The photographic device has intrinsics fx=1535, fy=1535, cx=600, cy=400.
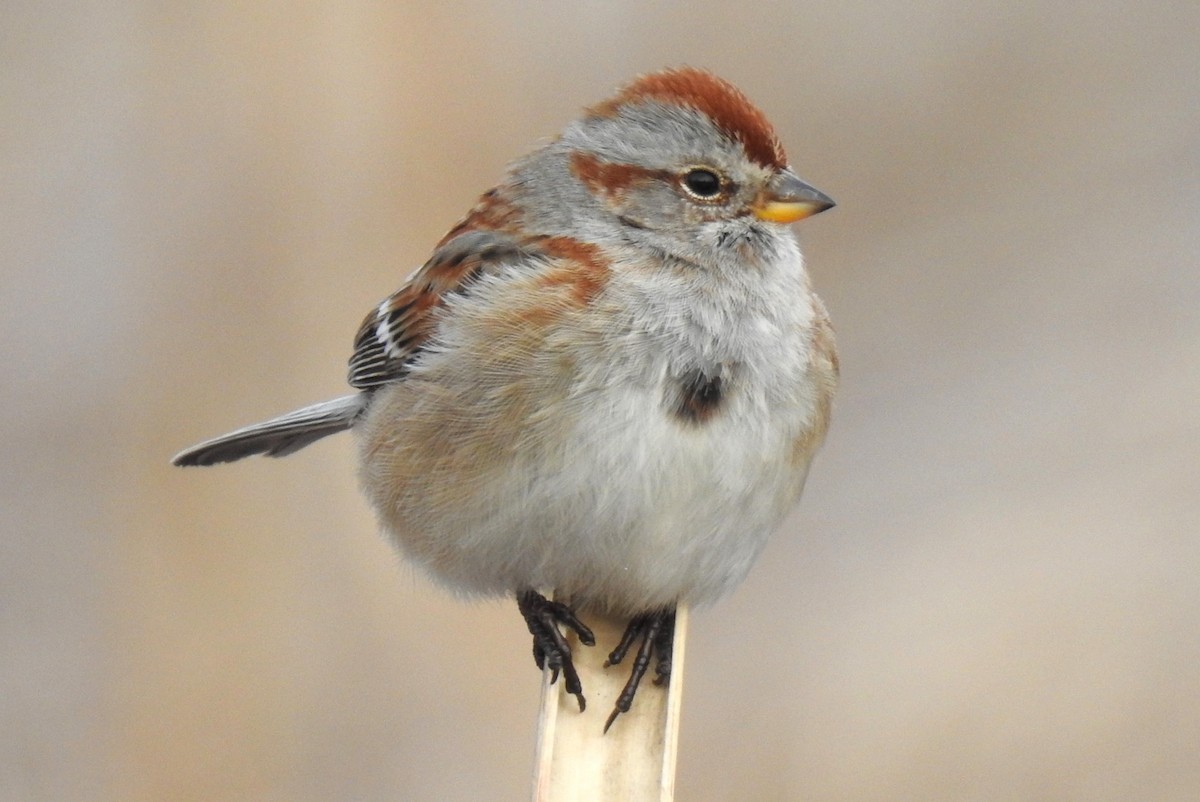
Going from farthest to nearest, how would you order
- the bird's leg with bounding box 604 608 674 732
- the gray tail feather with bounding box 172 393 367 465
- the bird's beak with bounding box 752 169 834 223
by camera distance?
the gray tail feather with bounding box 172 393 367 465 < the bird's beak with bounding box 752 169 834 223 < the bird's leg with bounding box 604 608 674 732

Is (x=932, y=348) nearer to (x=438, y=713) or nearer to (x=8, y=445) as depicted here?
(x=438, y=713)

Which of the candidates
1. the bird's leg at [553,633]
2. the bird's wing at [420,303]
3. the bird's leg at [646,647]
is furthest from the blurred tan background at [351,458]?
the bird's leg at [646,647]

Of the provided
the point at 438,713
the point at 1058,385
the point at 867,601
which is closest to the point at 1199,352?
the point at 1058,385

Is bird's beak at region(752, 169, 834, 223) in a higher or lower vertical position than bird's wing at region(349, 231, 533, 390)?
higher

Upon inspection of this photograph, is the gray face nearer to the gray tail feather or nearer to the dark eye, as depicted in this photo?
the dark eye

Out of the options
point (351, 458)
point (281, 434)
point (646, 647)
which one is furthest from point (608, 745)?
point (351, 458)

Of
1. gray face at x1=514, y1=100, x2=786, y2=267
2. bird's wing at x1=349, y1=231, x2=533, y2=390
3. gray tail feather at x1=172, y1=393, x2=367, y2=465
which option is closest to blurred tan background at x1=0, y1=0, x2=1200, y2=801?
gray tail feather at x1=172, y1=393, x2=367, y2=465

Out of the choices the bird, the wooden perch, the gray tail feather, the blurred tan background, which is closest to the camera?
the wooden perch

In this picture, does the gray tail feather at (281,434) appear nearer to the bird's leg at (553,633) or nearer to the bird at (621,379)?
the bird at (621,379)
